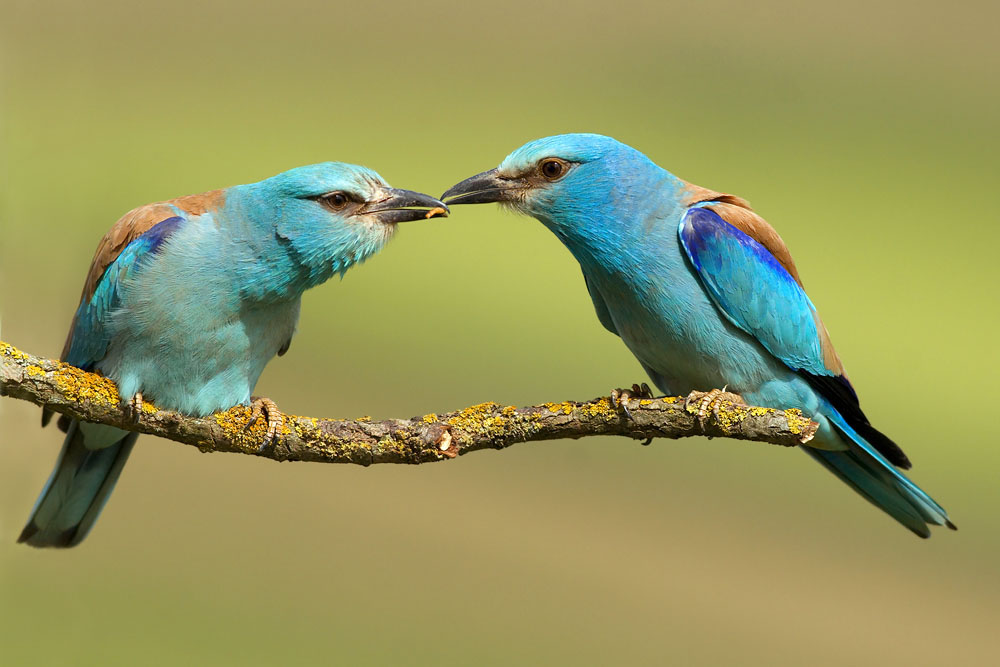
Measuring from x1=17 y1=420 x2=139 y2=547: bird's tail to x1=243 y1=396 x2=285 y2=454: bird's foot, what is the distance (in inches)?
29.9

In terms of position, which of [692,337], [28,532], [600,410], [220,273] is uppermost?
[220,273]

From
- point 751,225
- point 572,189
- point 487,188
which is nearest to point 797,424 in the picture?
point 751,225

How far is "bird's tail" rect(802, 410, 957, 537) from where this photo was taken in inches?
108

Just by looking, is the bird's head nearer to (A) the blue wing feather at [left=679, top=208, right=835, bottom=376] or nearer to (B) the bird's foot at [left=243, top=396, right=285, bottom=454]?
(B) the bird's foot at [left=243, top=396, right=285, bottom=454]

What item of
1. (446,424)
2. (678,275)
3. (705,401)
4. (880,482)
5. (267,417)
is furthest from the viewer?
(880,482)

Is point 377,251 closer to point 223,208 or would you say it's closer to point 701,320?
point 223,208

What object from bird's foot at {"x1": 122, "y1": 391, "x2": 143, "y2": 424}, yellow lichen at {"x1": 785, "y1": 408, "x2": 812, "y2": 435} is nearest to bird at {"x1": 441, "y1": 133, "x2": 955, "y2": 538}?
yellow lichen at {"x1": 785, "y1": 408, "x2": 812, "y2": 435}

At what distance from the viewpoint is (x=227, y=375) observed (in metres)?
2.64

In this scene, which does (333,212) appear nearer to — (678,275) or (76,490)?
(678,275)

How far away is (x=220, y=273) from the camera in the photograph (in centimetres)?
254

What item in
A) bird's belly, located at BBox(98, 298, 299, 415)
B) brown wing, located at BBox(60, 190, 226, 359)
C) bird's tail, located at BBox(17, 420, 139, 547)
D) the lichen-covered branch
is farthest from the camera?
bird's tail, located at BBox(17, 420, 139, 547)

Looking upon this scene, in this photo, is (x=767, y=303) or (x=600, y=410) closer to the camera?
(x=600, y=410)

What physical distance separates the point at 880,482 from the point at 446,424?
1.48 meters

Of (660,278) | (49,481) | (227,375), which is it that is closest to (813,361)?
(660,278)
